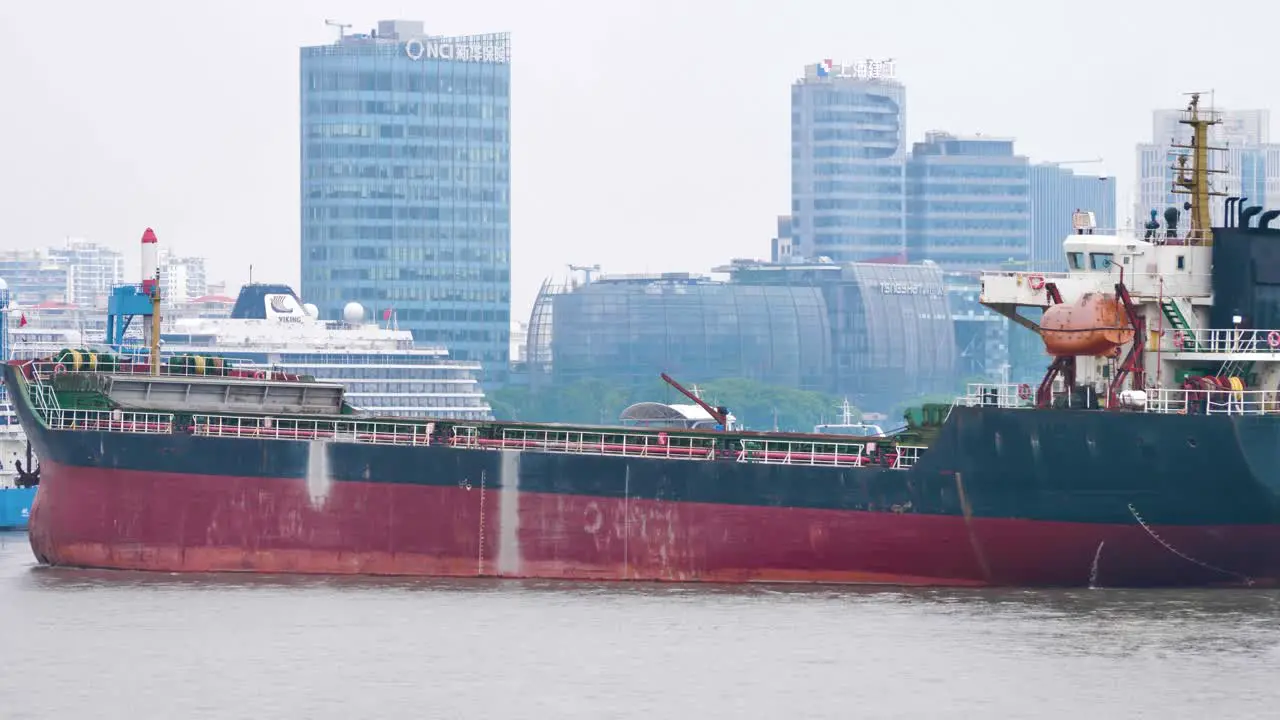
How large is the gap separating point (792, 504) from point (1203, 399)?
799 centimetres

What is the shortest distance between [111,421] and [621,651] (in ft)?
50.0

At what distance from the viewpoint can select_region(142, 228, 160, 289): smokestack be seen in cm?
5097

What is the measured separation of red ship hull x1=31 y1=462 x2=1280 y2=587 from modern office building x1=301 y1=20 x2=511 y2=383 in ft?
427

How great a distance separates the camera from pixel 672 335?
18338 centimetres

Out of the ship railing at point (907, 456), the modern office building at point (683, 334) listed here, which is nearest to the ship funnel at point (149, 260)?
the ship railing at point (907, 456)

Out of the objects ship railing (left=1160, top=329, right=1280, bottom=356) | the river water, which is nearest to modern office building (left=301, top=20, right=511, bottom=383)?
the river water

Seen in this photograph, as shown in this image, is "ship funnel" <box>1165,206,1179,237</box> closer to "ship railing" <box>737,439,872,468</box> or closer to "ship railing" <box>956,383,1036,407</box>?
"ship railing" <box>956,383,1036,407</box>

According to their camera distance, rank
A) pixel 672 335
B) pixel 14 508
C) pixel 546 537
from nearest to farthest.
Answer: pixel 546 537 < pixel 14 508 < pixel 672 335

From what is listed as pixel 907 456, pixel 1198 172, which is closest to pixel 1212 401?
pixel 1198 172

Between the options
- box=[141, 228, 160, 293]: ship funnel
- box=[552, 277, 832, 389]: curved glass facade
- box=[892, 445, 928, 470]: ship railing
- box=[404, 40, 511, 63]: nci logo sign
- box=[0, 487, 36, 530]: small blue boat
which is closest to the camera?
box=[892, 445, 928, 470]: ship railing

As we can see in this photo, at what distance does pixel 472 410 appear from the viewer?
11862cm

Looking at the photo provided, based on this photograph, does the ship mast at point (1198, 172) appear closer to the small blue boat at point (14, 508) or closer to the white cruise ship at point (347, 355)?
the small blue boat at point (14, 508)

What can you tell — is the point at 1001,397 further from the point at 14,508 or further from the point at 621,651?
the point at 14,508

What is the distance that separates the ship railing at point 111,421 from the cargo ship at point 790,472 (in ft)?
0.19
